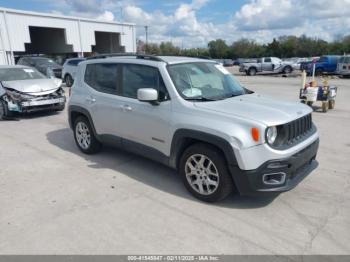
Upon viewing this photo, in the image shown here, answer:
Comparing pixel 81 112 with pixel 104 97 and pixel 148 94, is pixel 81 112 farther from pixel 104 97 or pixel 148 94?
pixel 148 94

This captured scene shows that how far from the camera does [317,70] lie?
26.7 metres

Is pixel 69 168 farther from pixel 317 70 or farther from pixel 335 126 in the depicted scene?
pixel 317 70

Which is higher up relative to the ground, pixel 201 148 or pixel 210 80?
pixel 210 80

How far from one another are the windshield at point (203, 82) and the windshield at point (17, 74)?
7.09m

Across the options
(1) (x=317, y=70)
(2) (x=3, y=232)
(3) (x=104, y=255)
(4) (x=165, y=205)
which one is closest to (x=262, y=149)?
(4) (x=165, y=205)

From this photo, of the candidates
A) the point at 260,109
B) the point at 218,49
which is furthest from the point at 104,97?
the point at 218,49

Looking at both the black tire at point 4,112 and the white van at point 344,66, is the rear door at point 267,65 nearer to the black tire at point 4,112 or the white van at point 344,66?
the white van at point 344,66

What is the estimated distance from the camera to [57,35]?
3650cm

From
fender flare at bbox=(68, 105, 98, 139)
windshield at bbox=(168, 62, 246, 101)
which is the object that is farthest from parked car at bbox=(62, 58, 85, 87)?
windshield at bbox=(168, 62, 246, 101)

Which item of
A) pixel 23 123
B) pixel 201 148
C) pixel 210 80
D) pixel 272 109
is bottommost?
pixel 23 123

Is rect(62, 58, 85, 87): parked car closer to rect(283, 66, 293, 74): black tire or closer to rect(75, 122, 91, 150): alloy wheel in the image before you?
rect(75, 122, 91, 150): alloy wheel

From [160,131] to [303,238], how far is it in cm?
213

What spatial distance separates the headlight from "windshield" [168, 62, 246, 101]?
0.98 m

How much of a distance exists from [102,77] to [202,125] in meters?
2.36
